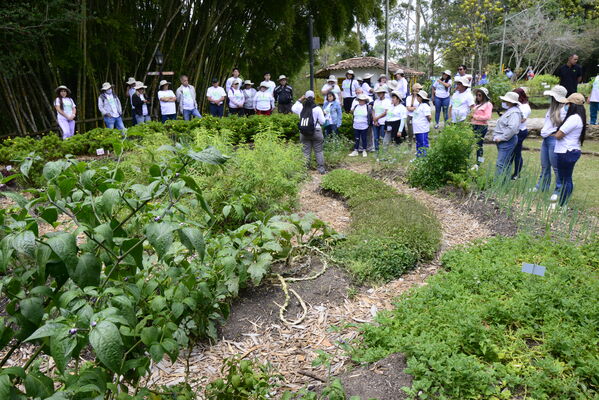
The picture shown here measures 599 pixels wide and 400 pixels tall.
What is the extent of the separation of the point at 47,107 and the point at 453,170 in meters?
9.73

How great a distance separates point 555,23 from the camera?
91.2 feet

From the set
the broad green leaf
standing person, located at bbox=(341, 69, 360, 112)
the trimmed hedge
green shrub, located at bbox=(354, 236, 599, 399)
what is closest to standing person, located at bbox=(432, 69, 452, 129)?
standing person, located at bbox=(341, 69, 360, 112)

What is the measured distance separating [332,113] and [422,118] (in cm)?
247

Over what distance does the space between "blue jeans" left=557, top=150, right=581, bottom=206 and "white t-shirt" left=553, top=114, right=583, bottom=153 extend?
7 centimetres

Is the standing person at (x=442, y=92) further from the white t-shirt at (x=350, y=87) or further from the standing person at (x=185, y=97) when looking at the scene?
the standing person at (x=185, y=97)

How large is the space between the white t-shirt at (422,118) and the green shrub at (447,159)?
74.3 inches

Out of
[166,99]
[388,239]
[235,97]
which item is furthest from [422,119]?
[166,99]

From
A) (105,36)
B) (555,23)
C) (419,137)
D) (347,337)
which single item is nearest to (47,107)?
(105,36)

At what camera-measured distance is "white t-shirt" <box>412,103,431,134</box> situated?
8.71 meters

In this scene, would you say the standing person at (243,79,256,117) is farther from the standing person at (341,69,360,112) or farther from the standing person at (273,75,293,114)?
the standing person at (341,69,360,112)

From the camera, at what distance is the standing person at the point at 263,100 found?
1244cm

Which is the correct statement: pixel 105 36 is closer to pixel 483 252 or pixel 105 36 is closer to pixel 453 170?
pixel 453 170

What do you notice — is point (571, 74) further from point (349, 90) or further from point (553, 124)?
point (553, 124)

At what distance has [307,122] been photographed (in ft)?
27.9
